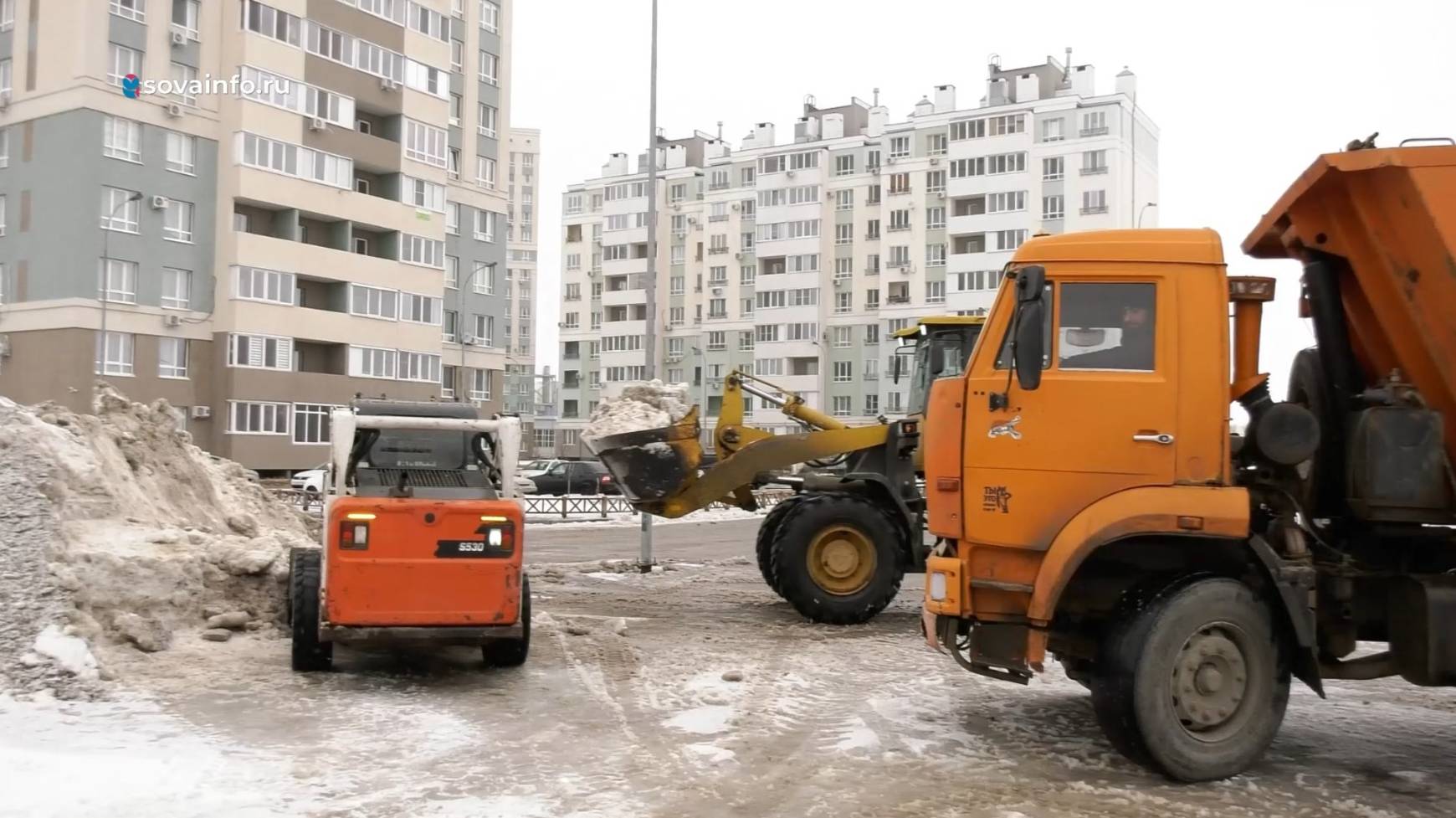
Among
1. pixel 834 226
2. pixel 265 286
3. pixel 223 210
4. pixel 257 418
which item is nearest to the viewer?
pixel 223 210

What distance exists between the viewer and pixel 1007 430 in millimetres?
7496

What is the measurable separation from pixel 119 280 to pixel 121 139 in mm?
5283

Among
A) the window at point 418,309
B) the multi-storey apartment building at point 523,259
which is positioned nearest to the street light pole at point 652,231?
the window at point 418,309

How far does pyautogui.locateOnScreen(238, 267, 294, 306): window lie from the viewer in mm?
48250

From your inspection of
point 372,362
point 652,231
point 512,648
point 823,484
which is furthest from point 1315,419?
point 372,362

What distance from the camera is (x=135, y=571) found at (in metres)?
10.4

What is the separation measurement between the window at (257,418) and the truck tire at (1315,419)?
45.8 m

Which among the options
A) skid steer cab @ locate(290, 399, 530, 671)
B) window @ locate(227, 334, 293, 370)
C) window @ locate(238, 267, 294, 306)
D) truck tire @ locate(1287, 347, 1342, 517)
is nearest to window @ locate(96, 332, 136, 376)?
window @ locate(227, 334, 293, 370)

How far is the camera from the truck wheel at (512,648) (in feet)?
33.7

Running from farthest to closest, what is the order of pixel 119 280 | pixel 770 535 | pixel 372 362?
pixel 372 362
pixel 119 280
pixel 770 535

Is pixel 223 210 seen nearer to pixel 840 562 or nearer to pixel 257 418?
pixel 257 418

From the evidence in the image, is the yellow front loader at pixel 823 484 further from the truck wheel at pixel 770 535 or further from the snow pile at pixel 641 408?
the snow pile at pixel 641 408

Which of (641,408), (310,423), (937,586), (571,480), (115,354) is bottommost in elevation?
(571,480)

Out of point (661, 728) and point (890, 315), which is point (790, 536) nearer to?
point (661, 728)
